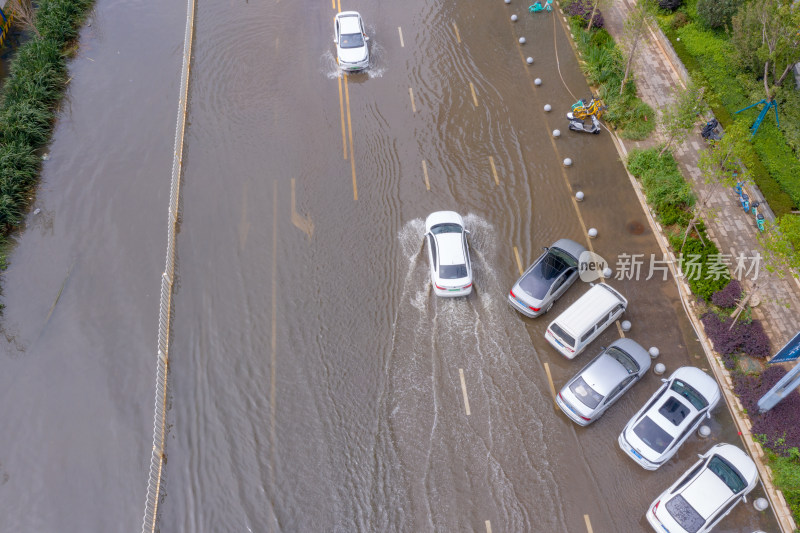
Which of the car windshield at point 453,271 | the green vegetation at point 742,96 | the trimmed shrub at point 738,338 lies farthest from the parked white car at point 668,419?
the green vegetation at point 742,96

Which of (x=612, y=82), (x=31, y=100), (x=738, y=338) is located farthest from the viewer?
(x=612, y=82)

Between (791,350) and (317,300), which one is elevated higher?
(791,350)

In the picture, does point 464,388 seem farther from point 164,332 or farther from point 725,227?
point 725,227

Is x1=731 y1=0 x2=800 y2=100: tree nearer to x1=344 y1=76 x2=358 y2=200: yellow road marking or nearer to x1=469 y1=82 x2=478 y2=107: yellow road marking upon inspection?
x1=469 y1=82 x2=478 y2=107: yellow road marking

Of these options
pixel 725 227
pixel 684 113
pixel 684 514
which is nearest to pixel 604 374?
pixel 684 514

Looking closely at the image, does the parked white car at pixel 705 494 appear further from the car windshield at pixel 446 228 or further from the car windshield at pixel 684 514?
the car windshield at pixel 446 228
